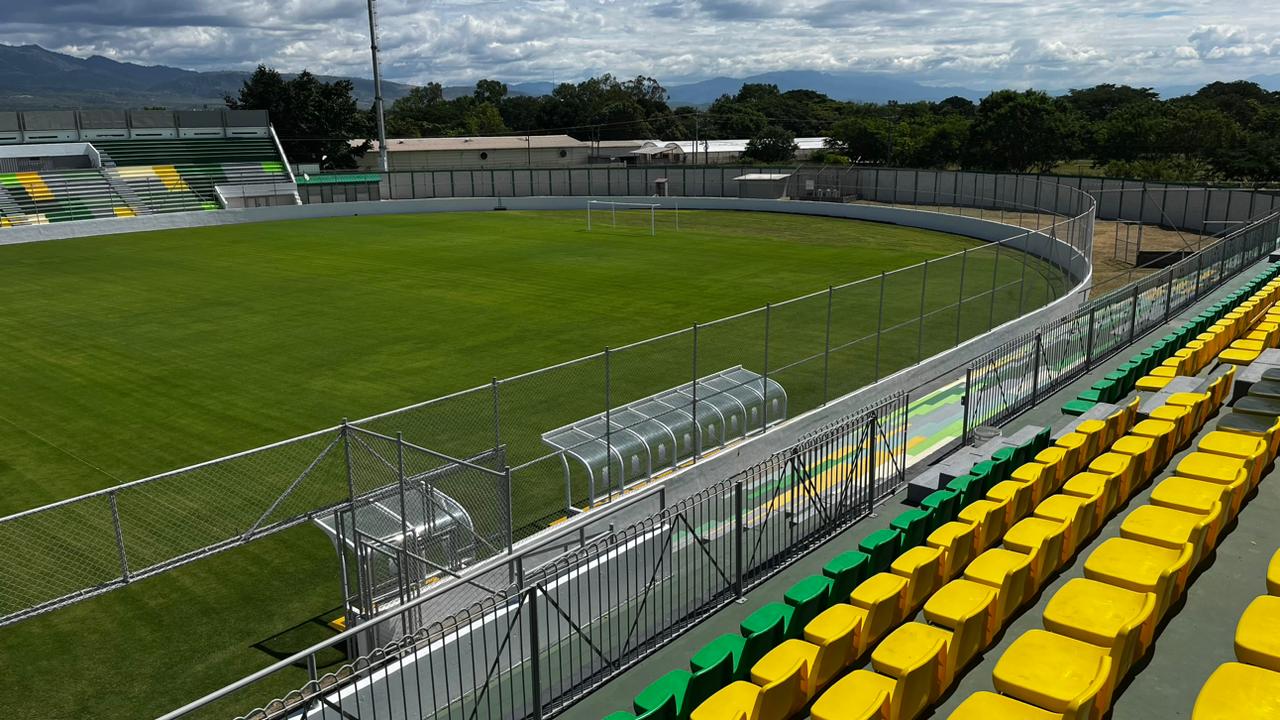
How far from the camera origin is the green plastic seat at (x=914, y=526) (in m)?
9.50

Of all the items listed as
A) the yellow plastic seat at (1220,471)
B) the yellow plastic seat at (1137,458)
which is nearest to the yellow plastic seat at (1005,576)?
the yellow plastic seat at (1137,458)

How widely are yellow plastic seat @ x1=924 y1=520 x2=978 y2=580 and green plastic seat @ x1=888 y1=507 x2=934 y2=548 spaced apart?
372 millimetres

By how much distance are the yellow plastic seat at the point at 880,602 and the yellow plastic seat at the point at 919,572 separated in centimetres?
10

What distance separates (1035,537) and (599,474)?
687 centimetres

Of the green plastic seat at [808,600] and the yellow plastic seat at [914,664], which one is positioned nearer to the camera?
the yellow plastic seat at [914,664]

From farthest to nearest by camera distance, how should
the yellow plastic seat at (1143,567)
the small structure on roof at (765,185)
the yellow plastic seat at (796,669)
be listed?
1. the small structure on roof at (765,185)
2. the yellow plastic seat at (1143,567)
3. the yellow plastic seat at (796,669)

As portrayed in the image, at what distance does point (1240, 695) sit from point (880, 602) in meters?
2.48

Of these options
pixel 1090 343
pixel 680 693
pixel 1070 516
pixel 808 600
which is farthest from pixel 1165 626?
pixel 1090 343

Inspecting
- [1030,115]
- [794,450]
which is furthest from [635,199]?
[794,450]

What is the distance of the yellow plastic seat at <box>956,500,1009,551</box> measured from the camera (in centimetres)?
911

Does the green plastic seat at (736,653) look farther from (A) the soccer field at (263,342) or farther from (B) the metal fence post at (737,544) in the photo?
(A) the soccer field at (263,342)

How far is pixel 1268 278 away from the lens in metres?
24.0

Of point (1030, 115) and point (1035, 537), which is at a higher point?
point (1030, 115)

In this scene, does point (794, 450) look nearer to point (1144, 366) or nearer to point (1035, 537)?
point (1035, 537)
